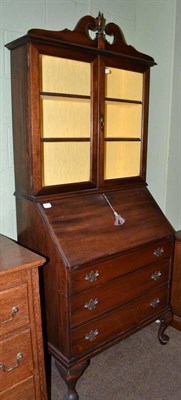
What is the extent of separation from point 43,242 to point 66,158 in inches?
19.6

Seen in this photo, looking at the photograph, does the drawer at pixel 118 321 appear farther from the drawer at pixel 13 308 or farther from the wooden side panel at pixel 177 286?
the drawer at pixel 13 308

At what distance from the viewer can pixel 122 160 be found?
2.12m

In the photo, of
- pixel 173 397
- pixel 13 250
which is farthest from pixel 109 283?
pixel 173 397

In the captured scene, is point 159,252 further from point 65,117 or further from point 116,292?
point 65,117

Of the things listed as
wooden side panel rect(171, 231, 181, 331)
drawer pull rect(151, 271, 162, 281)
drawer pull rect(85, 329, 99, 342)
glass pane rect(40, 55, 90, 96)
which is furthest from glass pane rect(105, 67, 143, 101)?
drawer pull rect(85, 329, 99, 342)

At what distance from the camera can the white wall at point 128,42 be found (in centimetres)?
179

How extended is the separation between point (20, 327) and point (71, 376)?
1.54 feet

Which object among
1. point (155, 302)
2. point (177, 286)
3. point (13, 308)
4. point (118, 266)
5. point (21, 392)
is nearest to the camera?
point (13, 308)

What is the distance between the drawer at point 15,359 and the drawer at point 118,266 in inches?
12.1

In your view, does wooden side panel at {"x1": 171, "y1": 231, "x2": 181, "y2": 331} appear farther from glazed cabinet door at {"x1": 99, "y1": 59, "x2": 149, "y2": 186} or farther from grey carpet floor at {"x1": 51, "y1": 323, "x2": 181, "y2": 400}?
glazed cabinet door at {"x1": 99, "y1": 59, "x2": 149, "y2": 186}

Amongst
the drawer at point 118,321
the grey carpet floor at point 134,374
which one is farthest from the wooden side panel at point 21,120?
the grey carpet floor at point 134,374

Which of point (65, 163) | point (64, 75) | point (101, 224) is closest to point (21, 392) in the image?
point (101, 224)

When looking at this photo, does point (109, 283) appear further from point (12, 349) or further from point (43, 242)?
point (12, 349)

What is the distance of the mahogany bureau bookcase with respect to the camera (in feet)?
4.99
